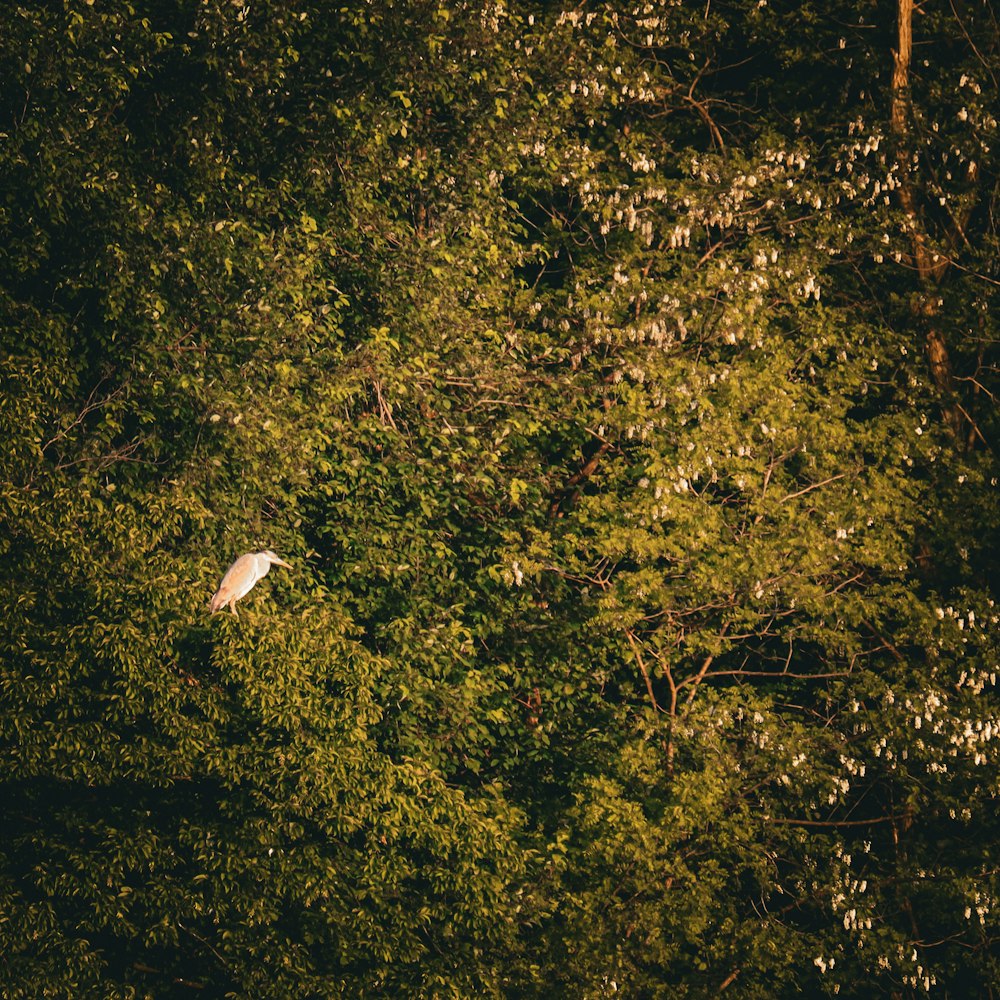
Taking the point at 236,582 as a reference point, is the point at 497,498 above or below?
below

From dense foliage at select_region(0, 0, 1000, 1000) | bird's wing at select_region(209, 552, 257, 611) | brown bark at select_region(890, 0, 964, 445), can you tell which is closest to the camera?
bird's wing at select_region(209, 552, 257, 611)

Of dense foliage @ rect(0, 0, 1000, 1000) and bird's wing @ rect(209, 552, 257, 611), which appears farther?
dense foliage @ rect(0, 0, 1000, 1000)

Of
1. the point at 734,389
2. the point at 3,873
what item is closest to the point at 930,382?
the point at 734,389

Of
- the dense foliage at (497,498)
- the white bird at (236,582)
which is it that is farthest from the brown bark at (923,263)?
the white bird at (236,582)

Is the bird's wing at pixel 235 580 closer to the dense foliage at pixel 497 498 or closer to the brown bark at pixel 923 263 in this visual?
the dense foliage at pixel 497 498

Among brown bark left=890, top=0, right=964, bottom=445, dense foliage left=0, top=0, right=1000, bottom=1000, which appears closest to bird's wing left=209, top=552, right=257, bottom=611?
dense foliage left=0, top=0, right=1000, bottom=1000

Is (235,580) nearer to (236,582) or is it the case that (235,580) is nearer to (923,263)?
(236,582)

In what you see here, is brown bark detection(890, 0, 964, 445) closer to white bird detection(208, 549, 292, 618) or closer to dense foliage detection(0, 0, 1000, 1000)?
dense foliage detection(0, 0, 1000, 1000)

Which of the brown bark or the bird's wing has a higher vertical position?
the bird's wing

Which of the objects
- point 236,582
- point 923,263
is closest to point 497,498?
point 923,263

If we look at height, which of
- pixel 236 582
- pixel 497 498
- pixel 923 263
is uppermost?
pixel 236 582
